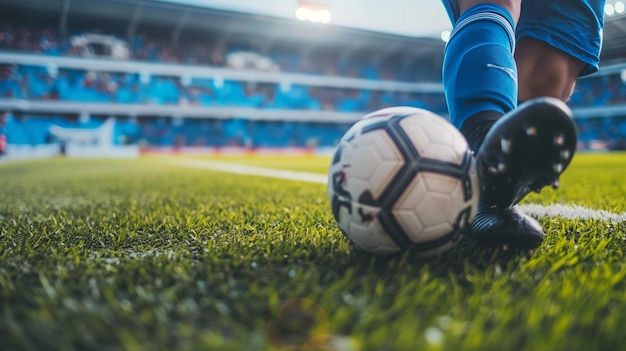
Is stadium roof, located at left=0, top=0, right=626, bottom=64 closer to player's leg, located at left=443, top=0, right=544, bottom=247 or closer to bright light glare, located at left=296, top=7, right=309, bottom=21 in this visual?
bright light glare, located at left=296, top=7, right=309, bottom=21

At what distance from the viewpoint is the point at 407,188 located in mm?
899

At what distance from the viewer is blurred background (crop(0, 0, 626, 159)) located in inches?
741

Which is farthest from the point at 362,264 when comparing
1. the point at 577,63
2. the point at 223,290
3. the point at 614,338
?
the point at 577,63

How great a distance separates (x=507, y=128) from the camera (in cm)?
85

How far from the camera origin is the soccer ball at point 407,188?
90 centimetres

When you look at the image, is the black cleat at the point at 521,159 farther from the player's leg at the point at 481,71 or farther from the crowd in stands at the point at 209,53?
the crowd in stands at the point at 209,53

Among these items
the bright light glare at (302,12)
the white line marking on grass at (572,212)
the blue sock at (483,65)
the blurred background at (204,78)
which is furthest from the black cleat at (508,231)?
the bright light glare at (302,12)

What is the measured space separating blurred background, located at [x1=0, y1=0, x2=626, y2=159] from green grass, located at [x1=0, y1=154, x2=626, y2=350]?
17.3 metres

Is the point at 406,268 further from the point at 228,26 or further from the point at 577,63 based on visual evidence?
the point at 228,26

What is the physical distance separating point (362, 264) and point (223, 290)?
0.30 m

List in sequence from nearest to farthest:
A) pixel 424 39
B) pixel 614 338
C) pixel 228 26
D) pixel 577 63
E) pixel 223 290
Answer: pixel 614 338, pixel 223 290, pixel 577 63, pixel 228 26, pixel 424 39

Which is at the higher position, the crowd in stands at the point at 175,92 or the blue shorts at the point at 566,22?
the blue shorts at the point at 566,22

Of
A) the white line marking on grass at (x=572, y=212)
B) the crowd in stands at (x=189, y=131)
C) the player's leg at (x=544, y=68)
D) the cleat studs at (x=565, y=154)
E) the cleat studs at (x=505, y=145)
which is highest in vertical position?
the cleat studs at (x=505, y=145)

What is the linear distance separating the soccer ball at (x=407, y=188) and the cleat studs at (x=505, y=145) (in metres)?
0.10
